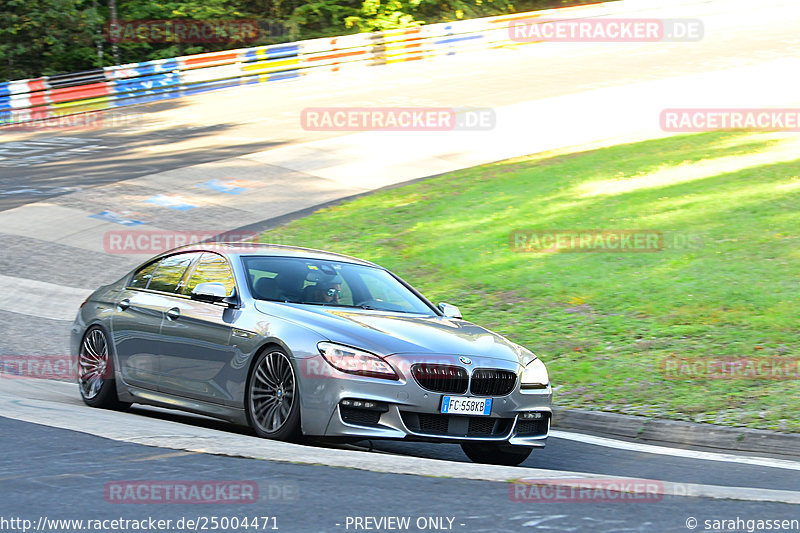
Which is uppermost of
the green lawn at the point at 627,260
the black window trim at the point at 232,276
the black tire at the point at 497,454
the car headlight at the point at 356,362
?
the black window trim at the point at 232,276

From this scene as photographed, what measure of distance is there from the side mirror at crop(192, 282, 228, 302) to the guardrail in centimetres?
2472

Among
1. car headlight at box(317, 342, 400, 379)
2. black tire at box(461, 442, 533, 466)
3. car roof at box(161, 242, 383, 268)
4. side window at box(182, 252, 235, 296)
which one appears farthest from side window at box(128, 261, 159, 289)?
black tire at box(461, 442, 533, 466)

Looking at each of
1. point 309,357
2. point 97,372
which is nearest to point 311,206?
point 97,372

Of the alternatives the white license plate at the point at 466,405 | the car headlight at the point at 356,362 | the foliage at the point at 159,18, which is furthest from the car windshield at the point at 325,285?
the foliage at the point at 159,18

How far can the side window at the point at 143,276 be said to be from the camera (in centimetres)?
Answer: 912

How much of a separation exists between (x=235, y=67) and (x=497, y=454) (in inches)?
1150

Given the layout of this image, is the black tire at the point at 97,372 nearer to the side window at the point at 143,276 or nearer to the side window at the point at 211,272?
the side window at the point at 143,276

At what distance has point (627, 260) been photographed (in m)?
14.3

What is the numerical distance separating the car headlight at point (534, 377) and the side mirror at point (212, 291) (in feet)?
7.73

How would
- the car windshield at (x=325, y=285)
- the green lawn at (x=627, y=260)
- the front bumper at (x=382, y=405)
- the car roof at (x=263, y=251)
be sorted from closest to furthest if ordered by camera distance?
1. the front bumper at (x=382, y=405)
2. the car windshield at (x=325, y=285)
3. the car roof at (x=263, y=251)
4. the green lawn at (x=627, y=260)

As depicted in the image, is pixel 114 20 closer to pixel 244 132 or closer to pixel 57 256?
pixel 244 132

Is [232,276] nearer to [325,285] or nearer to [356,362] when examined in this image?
[325,285]

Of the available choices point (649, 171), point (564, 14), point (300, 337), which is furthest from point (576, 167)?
point (564, 14)

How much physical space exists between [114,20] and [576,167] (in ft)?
76.7
